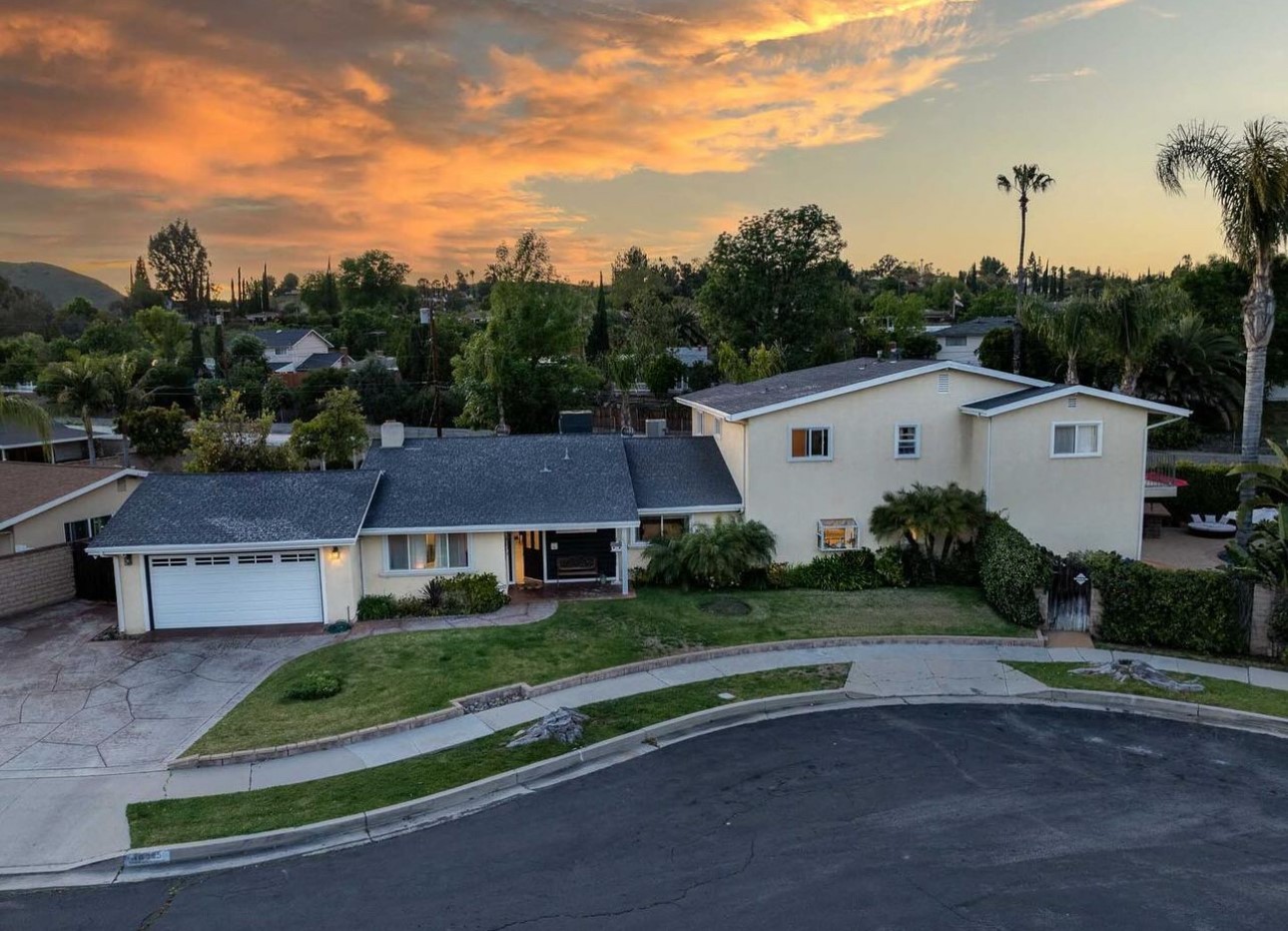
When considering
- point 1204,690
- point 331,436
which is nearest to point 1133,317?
point 1204,690

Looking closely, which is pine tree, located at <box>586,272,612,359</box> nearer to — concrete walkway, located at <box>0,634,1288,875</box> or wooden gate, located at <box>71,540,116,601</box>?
wooden gate, located at <box>71,540,116,601</box>

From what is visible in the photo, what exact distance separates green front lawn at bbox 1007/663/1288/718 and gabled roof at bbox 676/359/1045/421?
30.9ft

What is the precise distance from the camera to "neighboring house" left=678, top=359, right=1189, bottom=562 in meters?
23.2

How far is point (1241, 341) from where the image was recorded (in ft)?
137

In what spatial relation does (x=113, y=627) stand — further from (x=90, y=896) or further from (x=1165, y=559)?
(x=1165, y=559)

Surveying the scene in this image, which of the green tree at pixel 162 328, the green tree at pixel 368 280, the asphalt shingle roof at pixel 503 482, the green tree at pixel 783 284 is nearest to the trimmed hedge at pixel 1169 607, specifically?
the asphalt shingle roof at pixel 503 482

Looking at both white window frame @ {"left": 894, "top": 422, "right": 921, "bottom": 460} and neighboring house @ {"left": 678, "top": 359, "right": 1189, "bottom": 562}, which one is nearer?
neighboring house @ {"left": 678, "top": 359, "right": 1189, "bottom": 562}

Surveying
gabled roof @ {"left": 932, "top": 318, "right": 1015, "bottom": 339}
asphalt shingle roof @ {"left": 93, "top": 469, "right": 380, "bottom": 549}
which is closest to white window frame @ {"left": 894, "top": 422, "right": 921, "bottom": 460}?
asphalt shingle roof @ {"left": 93, "top": 469, "right": 380, "bottom": 549}

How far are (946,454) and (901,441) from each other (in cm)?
145

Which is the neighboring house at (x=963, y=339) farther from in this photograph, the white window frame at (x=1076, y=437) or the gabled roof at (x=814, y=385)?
the white window frame at (x=1076, y=437)

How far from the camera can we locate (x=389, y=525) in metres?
21.2

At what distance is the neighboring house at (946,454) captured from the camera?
76.1 ft

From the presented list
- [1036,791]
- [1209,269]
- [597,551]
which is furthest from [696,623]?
[1209,269]

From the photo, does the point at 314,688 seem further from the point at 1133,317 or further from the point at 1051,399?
the point at 1133,317
